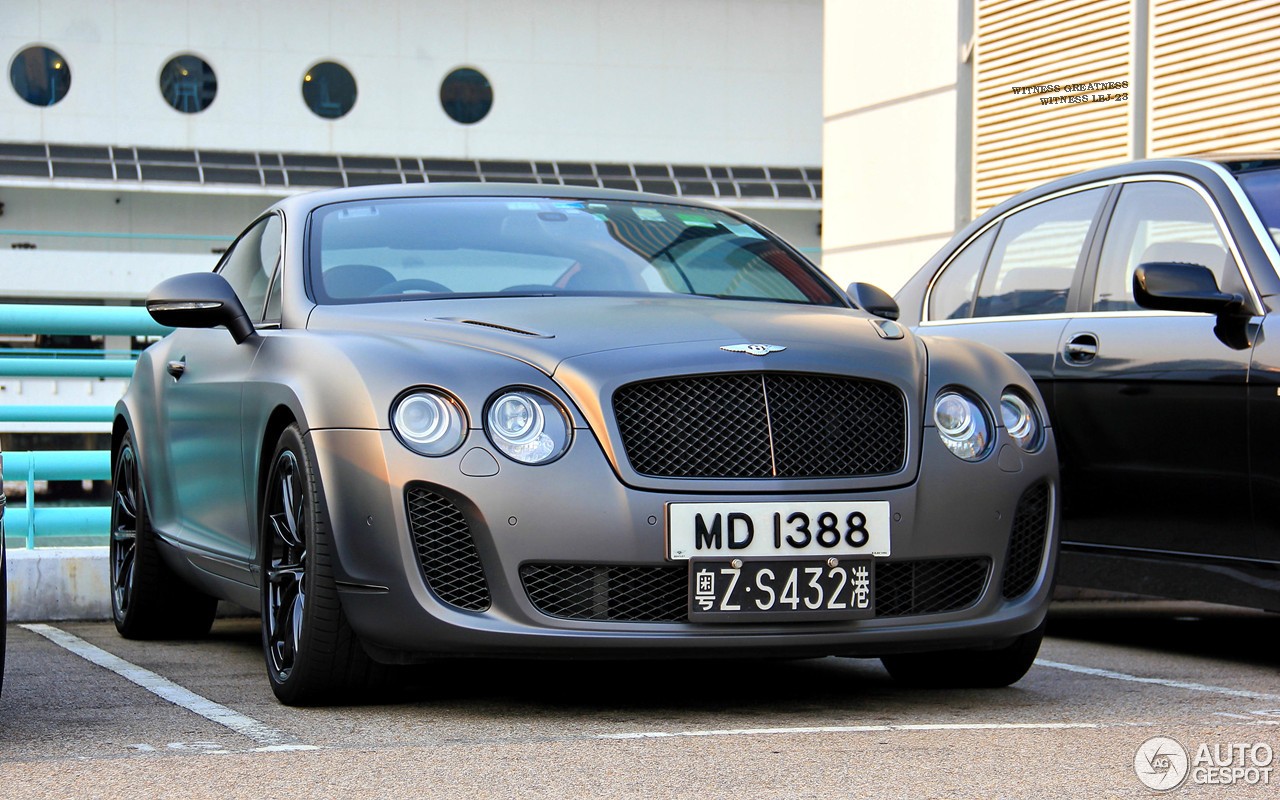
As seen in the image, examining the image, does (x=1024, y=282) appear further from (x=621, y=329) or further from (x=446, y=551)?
(x=446, y=551)

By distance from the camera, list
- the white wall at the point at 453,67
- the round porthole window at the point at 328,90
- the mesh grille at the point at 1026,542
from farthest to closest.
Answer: the round porthole window at the point at 328,90
the white wall at the point at 453,67
the mesh grille at the point at 1026,542

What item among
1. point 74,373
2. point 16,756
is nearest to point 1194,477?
point 16,756

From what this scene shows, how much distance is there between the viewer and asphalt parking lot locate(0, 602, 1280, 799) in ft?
10.4

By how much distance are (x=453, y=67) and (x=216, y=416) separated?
29.4 metres

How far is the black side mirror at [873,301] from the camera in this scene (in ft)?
17.0

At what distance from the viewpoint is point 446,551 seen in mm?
3846

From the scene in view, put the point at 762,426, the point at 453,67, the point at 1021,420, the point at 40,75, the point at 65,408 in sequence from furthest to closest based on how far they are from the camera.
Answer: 1. the point at 453,67
2. the point at 40,75
3. the point at 65,408
4. the point at 1021,420
5. the point at 762,426

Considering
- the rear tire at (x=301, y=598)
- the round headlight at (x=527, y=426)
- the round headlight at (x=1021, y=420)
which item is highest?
the round headlight at (x=527, y=426)

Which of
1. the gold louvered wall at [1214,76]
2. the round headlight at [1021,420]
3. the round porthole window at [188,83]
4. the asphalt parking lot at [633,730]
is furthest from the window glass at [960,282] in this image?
the round porthole window at [188,83]

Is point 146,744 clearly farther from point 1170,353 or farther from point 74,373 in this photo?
point 74,373

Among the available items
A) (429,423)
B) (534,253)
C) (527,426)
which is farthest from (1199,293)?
(429,423)

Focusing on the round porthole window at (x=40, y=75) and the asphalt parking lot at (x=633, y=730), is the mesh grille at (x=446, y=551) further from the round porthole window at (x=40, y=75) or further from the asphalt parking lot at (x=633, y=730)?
the round porthole window at (x=40, y=75)

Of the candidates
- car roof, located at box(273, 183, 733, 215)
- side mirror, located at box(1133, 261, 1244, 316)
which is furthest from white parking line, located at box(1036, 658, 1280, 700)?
car roof, located at box(273, 183, 733, 215)

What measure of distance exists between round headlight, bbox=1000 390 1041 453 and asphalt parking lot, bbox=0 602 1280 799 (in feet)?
2.17
